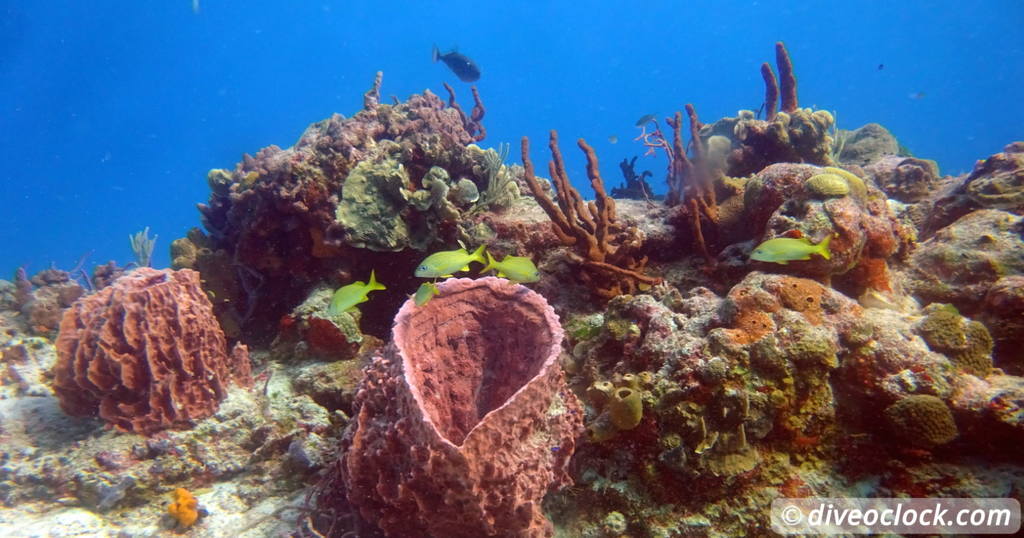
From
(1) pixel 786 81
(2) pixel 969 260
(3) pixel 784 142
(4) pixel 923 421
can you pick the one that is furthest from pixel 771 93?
(4) pixel 923 421

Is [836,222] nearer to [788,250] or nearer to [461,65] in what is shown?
[788,250]

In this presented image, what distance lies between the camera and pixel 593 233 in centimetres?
427

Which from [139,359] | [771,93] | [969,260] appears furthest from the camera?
[771,93]

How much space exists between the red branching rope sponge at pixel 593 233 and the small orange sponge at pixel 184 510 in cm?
348

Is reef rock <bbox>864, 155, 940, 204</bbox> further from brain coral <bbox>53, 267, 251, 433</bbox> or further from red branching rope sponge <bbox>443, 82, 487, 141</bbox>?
brain coral <bbox>53, 267, 251, 433</bbox>

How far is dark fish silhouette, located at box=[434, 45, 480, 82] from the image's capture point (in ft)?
36.7

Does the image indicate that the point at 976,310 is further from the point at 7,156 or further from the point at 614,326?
the point at 7,156

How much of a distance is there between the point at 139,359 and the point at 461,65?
979 centimetres

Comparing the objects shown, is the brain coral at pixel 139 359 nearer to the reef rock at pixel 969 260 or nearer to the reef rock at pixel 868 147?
the reef rock at pixel 969 260

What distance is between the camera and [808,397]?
2.77m

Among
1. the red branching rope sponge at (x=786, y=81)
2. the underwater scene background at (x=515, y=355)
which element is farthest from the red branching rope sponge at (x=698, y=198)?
the red branching rope sponge at (x=786, y=81)

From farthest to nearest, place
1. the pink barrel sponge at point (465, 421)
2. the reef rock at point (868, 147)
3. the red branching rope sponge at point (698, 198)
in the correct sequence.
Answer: the reef rock at point (868, 147), the red branching rope sponge at point (698, 198), the pink barrel sponge at point (465, 421)

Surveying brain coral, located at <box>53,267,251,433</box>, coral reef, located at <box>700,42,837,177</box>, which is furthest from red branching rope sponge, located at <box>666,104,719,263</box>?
brain coral, located at <box>53,267,251,433</box>

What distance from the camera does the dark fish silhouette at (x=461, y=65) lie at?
36.7 ft
